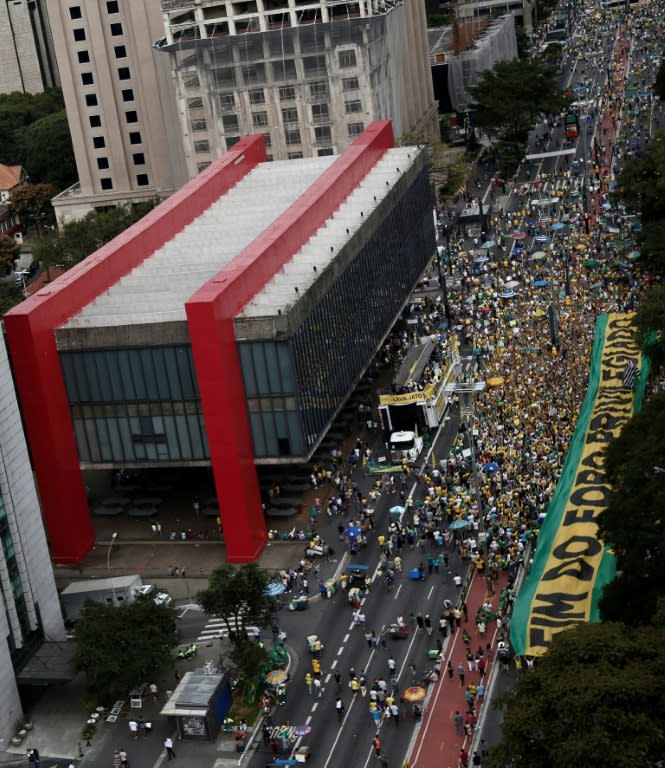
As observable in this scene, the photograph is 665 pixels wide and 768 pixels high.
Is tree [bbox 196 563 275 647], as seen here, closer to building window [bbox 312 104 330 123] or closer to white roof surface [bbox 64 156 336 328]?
white roof surface [bbox 64 156 336 328]

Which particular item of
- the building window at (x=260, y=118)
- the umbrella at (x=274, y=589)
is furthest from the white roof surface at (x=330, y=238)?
the building window at (x=260, y=118)

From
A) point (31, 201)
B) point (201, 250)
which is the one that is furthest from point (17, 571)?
point (31, 201)

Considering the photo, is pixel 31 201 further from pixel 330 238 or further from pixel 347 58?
pixel 330 238

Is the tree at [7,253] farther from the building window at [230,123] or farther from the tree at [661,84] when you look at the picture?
the tree at [661,84]

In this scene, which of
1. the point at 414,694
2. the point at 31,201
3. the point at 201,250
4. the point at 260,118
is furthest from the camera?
the point at 31,201

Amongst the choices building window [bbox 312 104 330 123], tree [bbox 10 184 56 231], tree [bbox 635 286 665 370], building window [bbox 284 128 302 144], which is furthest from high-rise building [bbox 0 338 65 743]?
tree [bbox 10 184 56 231]

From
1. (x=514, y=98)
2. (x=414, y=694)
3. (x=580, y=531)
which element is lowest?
(x=414, y=694)
